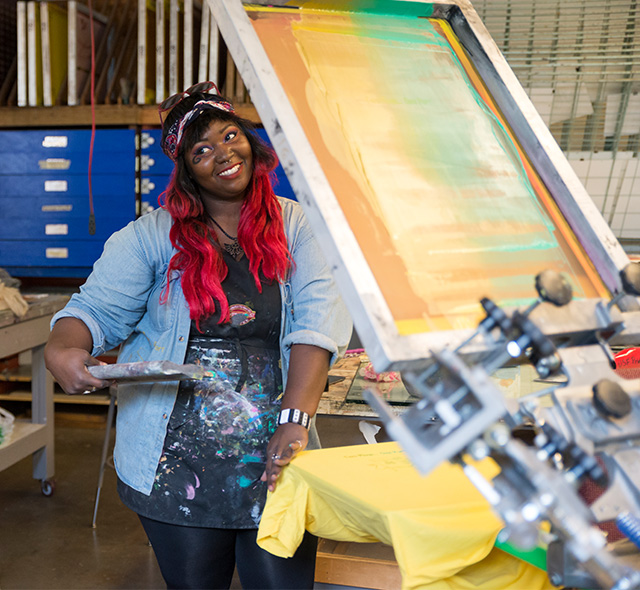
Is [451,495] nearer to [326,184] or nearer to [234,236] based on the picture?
[326,184]

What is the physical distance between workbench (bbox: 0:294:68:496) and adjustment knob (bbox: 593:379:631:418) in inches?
97.0

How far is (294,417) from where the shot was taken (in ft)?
3.82

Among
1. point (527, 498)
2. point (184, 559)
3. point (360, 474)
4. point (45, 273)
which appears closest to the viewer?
point (527, 498)

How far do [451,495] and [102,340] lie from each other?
0.69 metres

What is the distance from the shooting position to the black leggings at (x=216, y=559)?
1222mm

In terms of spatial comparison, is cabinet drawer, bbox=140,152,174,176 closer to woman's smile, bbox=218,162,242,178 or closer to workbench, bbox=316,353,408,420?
workbench, bbox=316,353,408,420

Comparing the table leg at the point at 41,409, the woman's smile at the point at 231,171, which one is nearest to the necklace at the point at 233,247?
the woman's smile at the point at 231,171

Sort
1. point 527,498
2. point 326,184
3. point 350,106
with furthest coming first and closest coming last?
point 350,106 → point 326,184 → point 527,498

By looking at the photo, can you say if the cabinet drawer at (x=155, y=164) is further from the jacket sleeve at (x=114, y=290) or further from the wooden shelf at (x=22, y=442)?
the jacket sleeve at (x=114, y=290)

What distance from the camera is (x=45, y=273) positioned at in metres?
3.73

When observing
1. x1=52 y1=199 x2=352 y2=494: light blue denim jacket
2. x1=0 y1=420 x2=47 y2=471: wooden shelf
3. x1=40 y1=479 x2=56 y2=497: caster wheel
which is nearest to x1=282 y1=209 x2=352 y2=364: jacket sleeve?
x1=52 y1=199 x2=352 y2=494: light blue denim jacket

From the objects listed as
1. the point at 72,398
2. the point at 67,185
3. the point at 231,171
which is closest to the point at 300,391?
the point at 231,171

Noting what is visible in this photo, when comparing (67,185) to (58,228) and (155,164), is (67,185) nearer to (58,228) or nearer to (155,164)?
(58,228)

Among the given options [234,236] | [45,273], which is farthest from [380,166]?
[45,273]
